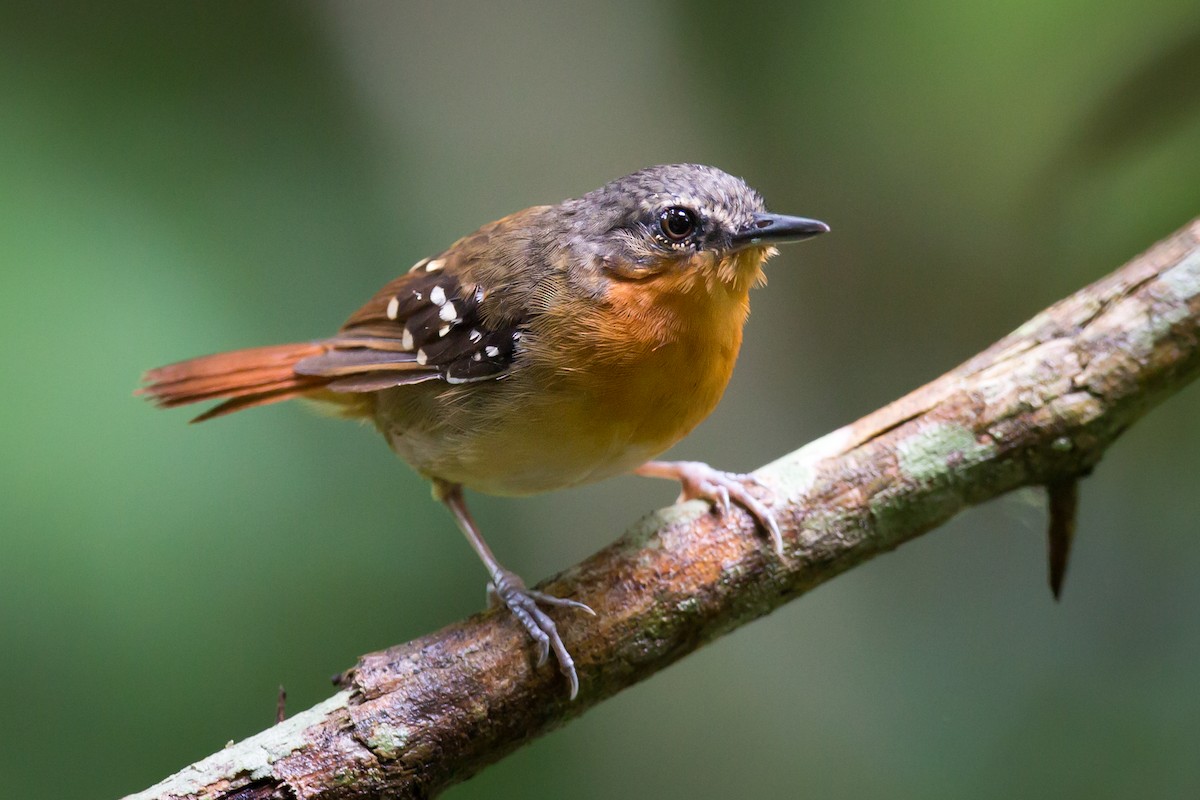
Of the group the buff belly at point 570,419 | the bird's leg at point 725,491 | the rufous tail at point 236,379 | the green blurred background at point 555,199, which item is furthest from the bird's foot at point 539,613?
the green blurred background at point 555,199

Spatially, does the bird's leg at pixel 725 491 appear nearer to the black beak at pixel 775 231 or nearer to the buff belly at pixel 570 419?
the buff belly at pixel 570 419

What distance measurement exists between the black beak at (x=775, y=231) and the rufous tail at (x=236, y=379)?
1.37 m

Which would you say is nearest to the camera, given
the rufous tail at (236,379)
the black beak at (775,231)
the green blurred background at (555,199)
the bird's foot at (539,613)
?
the bird's foot at (539,613)

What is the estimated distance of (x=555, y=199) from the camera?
164 inches

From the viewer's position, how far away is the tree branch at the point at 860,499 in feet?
7.13

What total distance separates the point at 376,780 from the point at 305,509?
1707 mm

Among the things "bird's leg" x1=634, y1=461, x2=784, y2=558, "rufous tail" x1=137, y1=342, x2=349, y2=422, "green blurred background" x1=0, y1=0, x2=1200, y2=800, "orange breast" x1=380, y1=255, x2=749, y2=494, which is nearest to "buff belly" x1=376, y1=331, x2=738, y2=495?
"orange breast" x1=380, y1=255, x2=749, y2=494

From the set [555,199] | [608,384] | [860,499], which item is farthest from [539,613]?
[555,199]

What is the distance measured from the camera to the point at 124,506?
321 cm

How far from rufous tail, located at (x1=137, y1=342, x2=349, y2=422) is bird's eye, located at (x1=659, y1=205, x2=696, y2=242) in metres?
1.19

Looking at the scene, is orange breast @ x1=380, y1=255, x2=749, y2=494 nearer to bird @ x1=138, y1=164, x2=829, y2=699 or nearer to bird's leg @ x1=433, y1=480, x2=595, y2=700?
bird @ x1=138, y1=164, x2=829, y2=699

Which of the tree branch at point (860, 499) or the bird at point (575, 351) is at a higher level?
the bird at point (575, 351)

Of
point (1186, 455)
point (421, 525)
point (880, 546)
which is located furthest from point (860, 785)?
point (421, 525)

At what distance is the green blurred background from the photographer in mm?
3162
